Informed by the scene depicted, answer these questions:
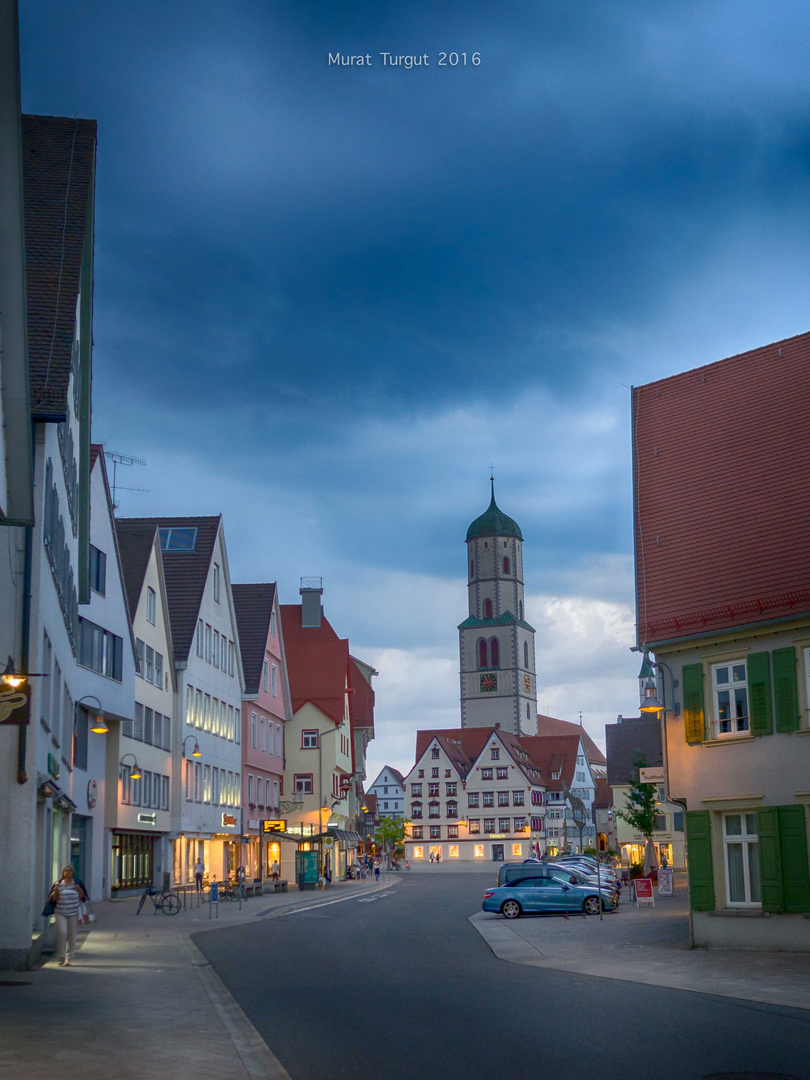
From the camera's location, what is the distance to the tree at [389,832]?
352 feet

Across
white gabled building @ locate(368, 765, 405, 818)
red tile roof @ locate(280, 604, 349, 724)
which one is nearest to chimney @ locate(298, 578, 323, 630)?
red tile roof @ locate(280, 604, 349, 724)

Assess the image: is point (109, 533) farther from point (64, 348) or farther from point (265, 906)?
point (64, 348)

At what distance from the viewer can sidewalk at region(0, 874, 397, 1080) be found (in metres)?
10.6

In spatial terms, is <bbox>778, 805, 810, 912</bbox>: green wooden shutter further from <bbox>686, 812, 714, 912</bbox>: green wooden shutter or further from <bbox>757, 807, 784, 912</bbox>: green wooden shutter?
<bbox>686, 812, 714, 912</bbox>: green wooden shutter

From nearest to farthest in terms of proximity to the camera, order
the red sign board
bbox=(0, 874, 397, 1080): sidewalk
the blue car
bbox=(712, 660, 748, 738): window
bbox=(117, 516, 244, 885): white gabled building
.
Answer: bbox=(0, 874, 397, 1080): sidewalk < bbox=(712, 660, 748, 738): window < the blue car < the red sign board < bbox=(117, 516, 244, 885): white gabled building

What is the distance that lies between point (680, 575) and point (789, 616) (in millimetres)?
3758

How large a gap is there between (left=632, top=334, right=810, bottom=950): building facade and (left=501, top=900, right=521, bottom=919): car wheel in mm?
12778

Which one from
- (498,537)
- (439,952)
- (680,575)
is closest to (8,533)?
(439,952)

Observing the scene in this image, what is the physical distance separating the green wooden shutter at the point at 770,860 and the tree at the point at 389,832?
87436 millimetres

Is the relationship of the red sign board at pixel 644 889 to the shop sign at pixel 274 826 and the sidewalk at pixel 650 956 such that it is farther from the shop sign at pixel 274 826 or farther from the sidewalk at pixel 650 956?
the shop sign at pixel 274 826

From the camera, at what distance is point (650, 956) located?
21859mm

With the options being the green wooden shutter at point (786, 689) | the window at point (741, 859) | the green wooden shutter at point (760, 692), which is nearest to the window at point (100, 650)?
the window at point (741, 859)

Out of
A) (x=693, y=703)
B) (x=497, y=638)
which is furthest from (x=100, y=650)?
(x=497, y=638)

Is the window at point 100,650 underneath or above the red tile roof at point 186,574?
underneath
